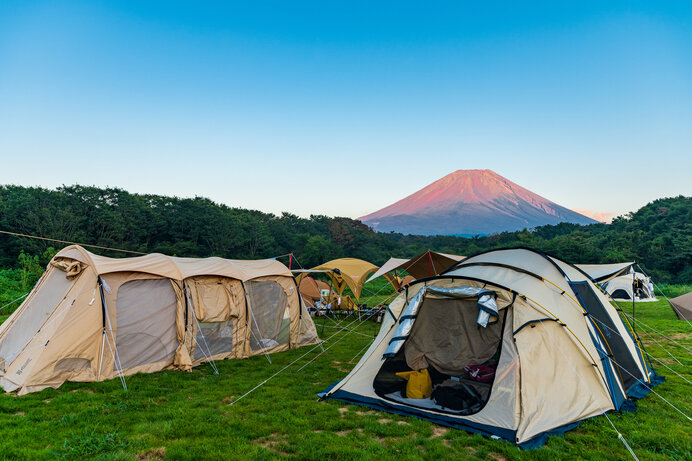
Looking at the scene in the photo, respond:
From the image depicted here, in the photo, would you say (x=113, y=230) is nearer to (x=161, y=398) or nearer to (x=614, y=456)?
(x=161, y=398)

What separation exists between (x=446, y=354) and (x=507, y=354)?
1.49 m

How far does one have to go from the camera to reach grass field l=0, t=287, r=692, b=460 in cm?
376

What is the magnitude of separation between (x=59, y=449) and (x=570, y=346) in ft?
20.2

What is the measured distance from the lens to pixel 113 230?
104ft

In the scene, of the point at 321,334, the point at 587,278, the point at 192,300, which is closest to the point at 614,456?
the point at 587,278

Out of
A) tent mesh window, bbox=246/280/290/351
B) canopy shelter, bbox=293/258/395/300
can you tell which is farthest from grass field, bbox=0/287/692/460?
canopy shelter, bbox=293/258/395/300

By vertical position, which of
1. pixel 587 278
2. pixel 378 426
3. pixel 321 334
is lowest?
pixel 321 334

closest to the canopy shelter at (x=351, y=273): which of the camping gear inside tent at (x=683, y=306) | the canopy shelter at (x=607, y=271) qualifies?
the canopy shelter at (x=607, y=271)

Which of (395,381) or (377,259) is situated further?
(377,259)

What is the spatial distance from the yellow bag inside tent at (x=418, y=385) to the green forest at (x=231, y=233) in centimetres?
1734

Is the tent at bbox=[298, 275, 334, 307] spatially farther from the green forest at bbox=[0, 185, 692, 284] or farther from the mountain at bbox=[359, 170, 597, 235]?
the mountain at bbox=[359, 170, 597, 235]

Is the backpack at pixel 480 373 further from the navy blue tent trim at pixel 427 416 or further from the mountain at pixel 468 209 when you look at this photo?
the mountain at pixel 468 209

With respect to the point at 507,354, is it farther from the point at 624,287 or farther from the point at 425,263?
→ the point at 624,287

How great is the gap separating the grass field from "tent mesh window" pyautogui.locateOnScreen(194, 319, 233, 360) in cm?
115
